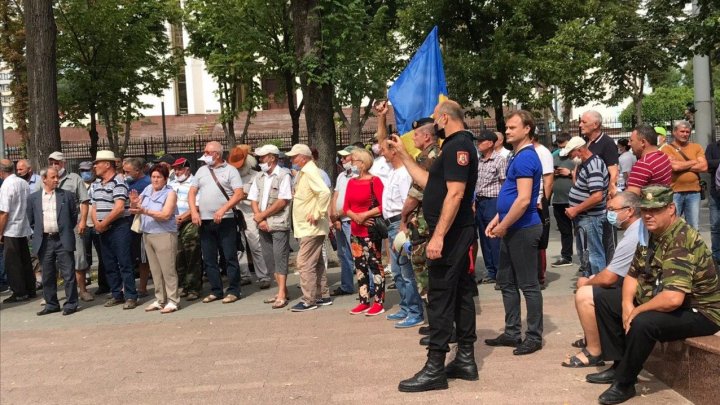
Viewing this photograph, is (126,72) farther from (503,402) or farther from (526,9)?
(503,402)

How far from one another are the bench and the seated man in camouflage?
118 mm

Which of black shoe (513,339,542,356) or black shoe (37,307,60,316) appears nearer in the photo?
black shoe (513,339,542,356)

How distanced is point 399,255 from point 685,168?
4.02 meters

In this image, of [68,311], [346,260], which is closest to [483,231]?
[346,260]

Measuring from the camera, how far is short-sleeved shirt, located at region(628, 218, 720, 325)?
4809 mm

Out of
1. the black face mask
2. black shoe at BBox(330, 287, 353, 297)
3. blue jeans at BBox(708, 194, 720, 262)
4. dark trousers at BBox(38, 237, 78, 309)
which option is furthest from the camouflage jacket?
dark trousers at BBox(38, 237, 78, 309)

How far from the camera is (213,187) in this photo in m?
9.54

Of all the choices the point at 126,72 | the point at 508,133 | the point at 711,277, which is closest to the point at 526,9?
the point at 126,72

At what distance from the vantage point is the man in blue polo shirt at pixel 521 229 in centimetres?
614

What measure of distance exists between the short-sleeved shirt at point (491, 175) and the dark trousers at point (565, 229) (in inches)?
71.8

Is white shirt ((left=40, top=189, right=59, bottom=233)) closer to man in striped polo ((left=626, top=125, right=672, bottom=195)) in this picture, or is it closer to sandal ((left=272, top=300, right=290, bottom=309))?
sandal ((left=272, top=300, right=290, bottom=309))

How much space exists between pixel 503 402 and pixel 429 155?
215 centimetres

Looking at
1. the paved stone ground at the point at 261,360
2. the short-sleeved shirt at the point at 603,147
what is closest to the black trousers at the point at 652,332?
the paved stone ground at the point at 261,360

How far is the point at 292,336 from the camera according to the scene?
25.0 ft
